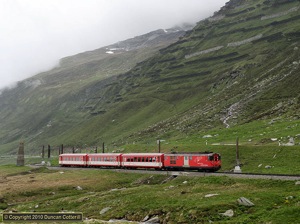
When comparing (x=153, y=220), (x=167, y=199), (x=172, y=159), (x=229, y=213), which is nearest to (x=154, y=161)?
(x=172, y=159)

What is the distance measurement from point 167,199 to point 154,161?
28.4 meters

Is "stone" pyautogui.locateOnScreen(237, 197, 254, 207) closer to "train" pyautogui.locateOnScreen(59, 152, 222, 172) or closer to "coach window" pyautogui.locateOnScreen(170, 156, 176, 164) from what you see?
"train" pyautogui.locateOnScreen(59, 152, 222, 172)

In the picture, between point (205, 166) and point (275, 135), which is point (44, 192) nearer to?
point (205, 166)

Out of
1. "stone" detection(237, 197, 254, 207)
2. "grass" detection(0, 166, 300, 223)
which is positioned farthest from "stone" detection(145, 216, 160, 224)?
"stone" detection(237, 197, 254, 207)

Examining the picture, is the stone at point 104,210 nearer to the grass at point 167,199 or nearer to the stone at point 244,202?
the grass at point 167,199

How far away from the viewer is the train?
59.4m

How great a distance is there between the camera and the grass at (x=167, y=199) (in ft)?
103

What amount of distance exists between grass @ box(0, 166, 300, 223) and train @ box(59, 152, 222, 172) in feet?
14.6

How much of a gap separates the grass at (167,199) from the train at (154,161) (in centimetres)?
445

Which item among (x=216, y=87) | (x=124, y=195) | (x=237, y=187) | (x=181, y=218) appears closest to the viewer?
(x=181, y=218)

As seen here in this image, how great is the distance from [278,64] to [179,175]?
4602 inches

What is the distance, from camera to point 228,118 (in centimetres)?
13150

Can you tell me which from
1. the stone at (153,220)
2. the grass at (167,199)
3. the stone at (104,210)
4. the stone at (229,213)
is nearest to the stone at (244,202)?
the grass at (167,199)

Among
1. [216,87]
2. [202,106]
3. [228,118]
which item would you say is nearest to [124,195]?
[228,118]
